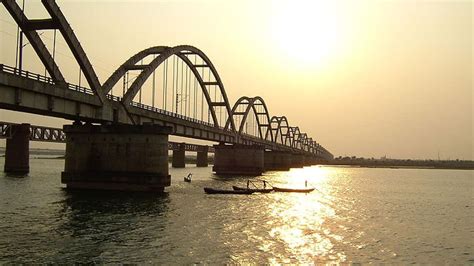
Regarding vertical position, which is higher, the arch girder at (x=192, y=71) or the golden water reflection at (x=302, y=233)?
the arch girder at (x=192, y=71)

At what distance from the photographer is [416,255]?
27.9 m

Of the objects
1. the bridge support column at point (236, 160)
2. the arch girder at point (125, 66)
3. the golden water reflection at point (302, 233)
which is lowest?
the golden water reflection at point (302, 233)

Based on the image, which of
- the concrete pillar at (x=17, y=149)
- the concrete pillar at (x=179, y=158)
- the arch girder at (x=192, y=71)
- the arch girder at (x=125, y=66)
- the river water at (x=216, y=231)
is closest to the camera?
the river water at (x=216, y=231)

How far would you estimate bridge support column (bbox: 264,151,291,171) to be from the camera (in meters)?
178

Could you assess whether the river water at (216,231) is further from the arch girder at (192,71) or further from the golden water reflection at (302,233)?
the arch girder at (192,71)

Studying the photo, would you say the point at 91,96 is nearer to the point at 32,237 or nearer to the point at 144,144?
the point at 144,144

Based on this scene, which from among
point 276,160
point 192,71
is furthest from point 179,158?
point 192,71

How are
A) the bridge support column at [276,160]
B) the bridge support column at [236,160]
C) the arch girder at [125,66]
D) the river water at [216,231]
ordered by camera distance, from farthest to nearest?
the bridge support column at [276,160], the bridge support column at [236,160], the arch girder at [125,66], the river water at [216,231]

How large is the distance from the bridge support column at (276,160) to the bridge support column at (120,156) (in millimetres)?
122927

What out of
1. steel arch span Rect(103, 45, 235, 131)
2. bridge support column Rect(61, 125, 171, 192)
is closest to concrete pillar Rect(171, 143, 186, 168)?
steel arch span Rect(103, 45, 235, 131)

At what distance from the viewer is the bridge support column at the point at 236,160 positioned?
401ft

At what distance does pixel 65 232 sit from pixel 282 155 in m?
158

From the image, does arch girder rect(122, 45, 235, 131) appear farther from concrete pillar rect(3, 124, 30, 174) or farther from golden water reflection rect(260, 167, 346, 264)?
concrete pillar rect(3, 124, 30, 174)

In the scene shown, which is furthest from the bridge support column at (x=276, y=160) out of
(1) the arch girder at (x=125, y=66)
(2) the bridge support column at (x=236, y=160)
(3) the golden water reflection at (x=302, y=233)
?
(3) the golden water reflection at (x=302, y=233)
